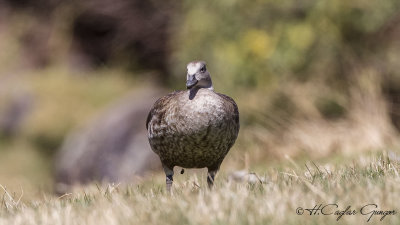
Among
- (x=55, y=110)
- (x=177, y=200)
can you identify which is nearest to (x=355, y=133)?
(x=177, y=200)

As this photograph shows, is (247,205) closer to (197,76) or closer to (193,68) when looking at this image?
(197,76)

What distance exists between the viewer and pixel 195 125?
240 inches

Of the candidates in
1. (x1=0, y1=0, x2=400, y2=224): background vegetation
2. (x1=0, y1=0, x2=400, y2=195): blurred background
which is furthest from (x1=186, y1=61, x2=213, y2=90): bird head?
(x1=0, y1=0, x2=400, y2=195): blurred background

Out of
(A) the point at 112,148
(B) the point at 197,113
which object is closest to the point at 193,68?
(B) the point at 197,113

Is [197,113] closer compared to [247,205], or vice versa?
[247,205]

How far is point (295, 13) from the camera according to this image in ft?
47.5

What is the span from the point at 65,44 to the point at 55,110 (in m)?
4.83

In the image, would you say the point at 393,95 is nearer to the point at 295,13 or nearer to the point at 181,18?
the point at 295,13

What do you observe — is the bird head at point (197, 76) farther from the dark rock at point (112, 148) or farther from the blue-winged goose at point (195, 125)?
the dark rock at point (112, 148)

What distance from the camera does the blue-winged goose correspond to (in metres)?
6.12

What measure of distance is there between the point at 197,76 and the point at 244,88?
800 cm

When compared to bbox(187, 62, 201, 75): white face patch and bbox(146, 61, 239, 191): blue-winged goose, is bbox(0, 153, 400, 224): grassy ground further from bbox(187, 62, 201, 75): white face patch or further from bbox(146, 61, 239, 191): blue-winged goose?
bbox(187, 62, 201, 75): white face patch

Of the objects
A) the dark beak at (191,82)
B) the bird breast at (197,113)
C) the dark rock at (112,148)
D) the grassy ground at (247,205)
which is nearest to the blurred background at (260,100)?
the dark rock at (112,148)

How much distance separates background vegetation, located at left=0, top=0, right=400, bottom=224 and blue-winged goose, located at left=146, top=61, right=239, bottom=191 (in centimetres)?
38
